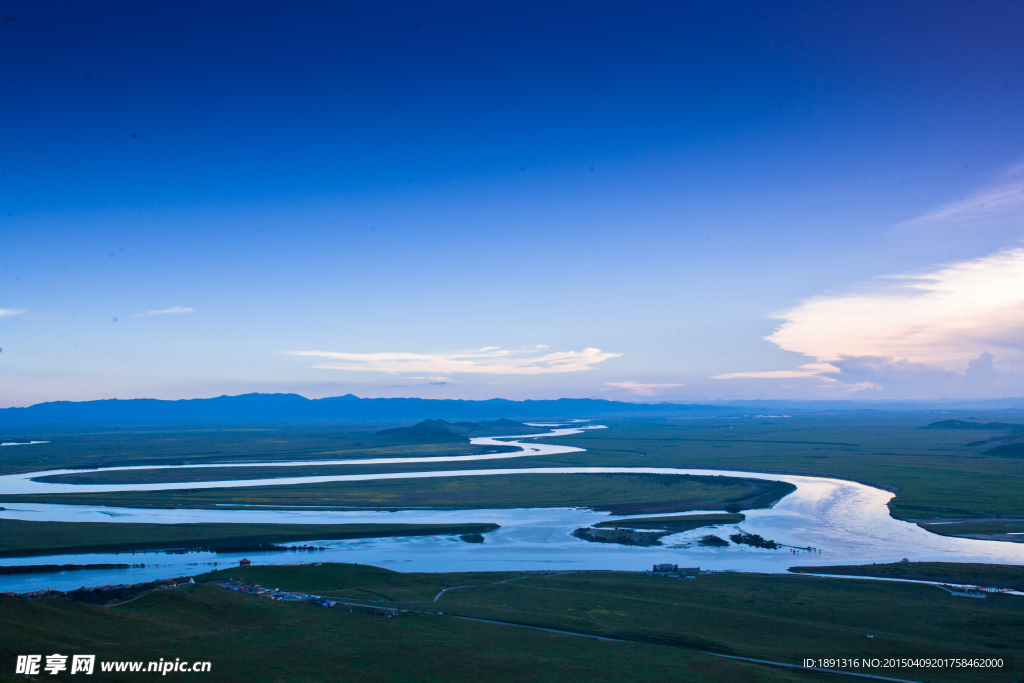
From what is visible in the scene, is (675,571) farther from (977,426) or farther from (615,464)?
(977,426)

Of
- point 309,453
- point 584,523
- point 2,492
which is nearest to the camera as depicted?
point 584,523

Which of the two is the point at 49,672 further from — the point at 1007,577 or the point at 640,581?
the point at 1007,577

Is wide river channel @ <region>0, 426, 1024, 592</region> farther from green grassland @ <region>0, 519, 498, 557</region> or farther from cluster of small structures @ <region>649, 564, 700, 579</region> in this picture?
cluster of small structures @ <region>649, 564, 700, 579</region>

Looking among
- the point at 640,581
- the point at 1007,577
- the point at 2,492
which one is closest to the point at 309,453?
the point at 2,492

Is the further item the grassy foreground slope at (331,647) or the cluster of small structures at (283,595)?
the cluster of small structures at (283,595)

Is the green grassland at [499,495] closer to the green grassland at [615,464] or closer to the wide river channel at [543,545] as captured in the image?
the green grassland at [615,464]

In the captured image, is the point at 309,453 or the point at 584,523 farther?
the point at 309,453

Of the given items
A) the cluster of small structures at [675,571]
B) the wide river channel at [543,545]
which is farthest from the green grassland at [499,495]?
the cluster of small structures at [675,571]
